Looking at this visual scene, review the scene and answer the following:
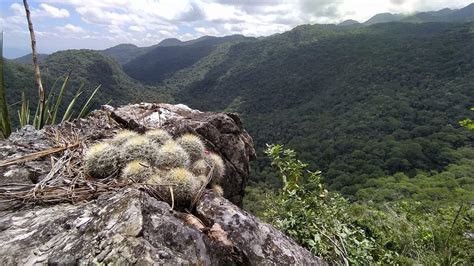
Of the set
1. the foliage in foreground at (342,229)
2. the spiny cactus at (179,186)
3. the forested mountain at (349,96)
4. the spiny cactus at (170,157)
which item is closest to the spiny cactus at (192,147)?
the spiny cactus at (170,157)

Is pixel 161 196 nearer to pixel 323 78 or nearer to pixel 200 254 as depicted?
pixel 200 254

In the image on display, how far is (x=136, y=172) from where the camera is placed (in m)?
2.75

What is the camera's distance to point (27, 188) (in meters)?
2.78

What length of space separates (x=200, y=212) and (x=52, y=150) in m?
1.63

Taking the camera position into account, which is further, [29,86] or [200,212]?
[29,86]

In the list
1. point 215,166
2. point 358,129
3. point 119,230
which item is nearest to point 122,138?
point 215,166

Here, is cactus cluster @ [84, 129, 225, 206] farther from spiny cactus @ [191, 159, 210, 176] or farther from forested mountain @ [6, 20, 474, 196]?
forested mountain @ [6, 20, 474, 196]

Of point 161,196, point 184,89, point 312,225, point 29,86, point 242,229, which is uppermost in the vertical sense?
point 161,196

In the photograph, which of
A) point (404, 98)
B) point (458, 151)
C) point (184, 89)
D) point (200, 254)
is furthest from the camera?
point (184, 89)

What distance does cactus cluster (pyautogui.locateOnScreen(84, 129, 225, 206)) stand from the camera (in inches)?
106

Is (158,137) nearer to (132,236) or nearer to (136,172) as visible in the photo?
(136,172)

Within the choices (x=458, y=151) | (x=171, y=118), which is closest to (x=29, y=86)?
(x=171, y=118)

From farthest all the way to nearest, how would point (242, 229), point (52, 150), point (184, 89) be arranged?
point (184, 89), point (52, 150), point (242, 229)

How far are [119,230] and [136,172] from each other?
2.50 feet
